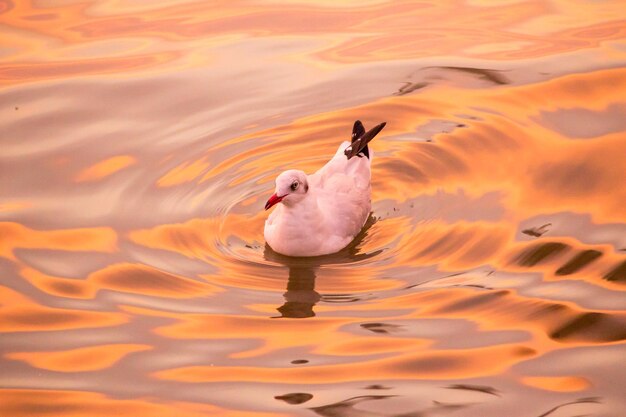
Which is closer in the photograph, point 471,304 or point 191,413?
point 191,413

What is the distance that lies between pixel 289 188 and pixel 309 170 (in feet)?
5.21

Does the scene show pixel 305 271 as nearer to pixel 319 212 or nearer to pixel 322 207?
pixel 319 212

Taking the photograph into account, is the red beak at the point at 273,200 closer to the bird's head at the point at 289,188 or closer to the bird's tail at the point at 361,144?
the bird's head at the point at 289,188

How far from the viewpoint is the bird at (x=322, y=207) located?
847cm

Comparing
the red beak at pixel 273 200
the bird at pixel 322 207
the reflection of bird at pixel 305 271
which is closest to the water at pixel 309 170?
the reflection of bird at pixel 305 271

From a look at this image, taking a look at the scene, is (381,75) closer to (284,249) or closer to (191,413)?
(284,249)

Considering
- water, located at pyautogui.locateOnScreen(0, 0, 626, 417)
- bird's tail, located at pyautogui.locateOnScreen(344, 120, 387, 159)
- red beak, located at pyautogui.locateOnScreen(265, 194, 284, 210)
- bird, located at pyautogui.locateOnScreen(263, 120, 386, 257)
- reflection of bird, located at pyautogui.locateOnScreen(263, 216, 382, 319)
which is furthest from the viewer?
bird's tail, located at pyautogui.locateOnScreen(344, 120, 387, 159)

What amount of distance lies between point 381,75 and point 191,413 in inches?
232

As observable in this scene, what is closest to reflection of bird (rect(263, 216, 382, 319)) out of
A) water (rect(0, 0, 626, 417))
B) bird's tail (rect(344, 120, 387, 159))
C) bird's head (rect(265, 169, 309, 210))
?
water (rect(0, 0, 626, 417))

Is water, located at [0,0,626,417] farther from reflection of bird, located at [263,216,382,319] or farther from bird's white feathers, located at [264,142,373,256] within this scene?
bird's white feathers, located at [264,142,373,256]

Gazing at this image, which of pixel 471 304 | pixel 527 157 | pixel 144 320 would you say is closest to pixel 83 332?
pixel 144 320

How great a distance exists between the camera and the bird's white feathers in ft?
27.8

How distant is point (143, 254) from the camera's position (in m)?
8.40

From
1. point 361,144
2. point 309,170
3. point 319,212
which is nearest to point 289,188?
A: point 319,212
